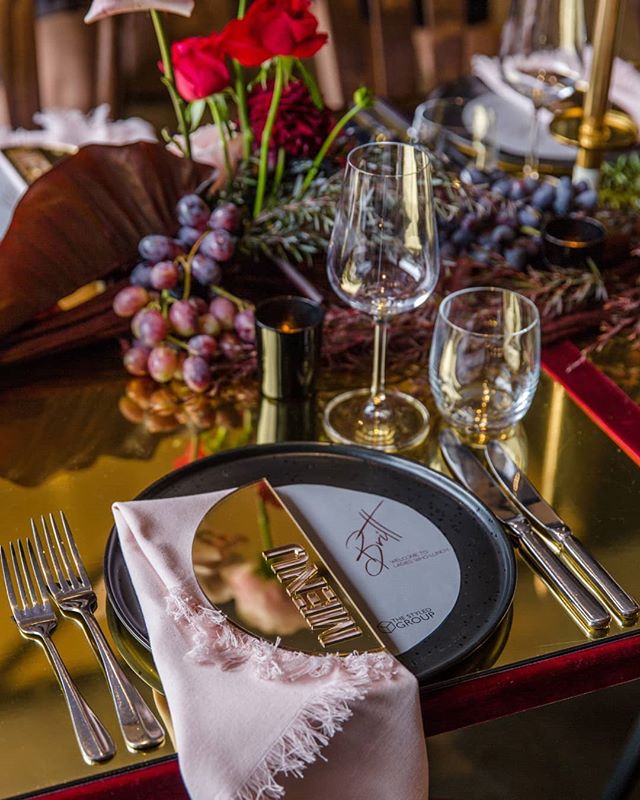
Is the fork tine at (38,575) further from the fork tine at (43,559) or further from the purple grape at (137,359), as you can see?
the purple grape at (137,359)

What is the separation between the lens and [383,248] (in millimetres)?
866

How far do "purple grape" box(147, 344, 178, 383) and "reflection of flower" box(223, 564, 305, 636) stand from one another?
33cm

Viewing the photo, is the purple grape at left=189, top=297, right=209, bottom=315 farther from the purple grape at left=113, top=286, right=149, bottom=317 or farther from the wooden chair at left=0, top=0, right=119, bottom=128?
the wooden chair at left=0, top=0, right=119, bottom=128

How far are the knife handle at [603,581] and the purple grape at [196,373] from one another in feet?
1.25

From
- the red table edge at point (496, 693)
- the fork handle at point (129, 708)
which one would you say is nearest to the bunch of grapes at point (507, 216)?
the red table edge at point (496, 693)

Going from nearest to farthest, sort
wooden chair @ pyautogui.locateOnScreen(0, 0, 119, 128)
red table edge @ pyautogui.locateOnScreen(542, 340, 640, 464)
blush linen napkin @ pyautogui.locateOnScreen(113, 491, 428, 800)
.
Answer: blush linen napkin @ pyautogui.locateOnScreen(113, 491, 428, 800) → red table edge @ pyautogui.locateOnScreen(542, 340, 640, 464) → wooden chair @ pyautogui.locateOnScreen(0, 0, 119, 128)

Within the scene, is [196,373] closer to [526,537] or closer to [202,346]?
[202,346]

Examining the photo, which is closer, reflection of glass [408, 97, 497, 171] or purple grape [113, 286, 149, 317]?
purple grape [113, 286, 149, 317]

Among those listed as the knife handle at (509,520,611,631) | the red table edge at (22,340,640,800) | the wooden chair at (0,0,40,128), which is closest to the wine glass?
the knife handle at (509,520,611,631)

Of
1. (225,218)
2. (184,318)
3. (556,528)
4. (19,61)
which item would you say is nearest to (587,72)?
(225,218)

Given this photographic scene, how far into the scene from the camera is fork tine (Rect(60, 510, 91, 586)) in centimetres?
75

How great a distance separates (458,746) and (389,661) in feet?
2.55

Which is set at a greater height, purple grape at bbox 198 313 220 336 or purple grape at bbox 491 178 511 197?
purple grape at bbox 491 178 511 197
